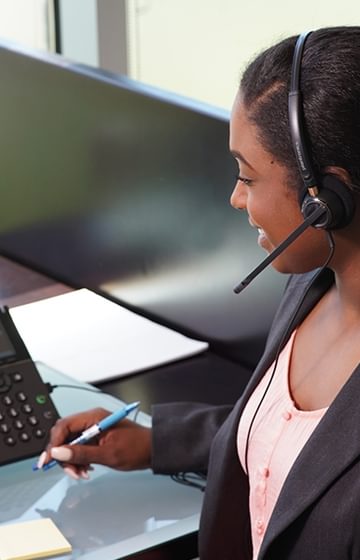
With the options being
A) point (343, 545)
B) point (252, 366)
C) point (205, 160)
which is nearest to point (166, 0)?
point (205, 160)

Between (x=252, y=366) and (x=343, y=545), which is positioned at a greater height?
(x=343, y=545)

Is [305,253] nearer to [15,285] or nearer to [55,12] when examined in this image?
[15,285]

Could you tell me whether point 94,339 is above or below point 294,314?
below

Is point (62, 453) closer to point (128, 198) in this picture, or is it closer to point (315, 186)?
point (315, 186)

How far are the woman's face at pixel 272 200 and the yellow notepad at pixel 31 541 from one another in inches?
17.0

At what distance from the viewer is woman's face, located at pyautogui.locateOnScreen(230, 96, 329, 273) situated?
1221mm

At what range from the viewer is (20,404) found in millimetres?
1634

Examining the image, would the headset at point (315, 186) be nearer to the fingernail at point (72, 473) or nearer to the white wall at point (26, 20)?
the fingernail at point (72, 473)

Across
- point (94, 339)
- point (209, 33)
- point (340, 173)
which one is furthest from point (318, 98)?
point (209, 33)

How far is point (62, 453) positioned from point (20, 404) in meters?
0.13

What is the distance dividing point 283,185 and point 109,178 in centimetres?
96

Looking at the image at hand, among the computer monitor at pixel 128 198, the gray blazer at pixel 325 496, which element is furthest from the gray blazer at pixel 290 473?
the computer monitor at pixel 128 198

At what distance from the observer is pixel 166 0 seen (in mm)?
2834

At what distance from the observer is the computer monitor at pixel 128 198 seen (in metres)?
1.92
